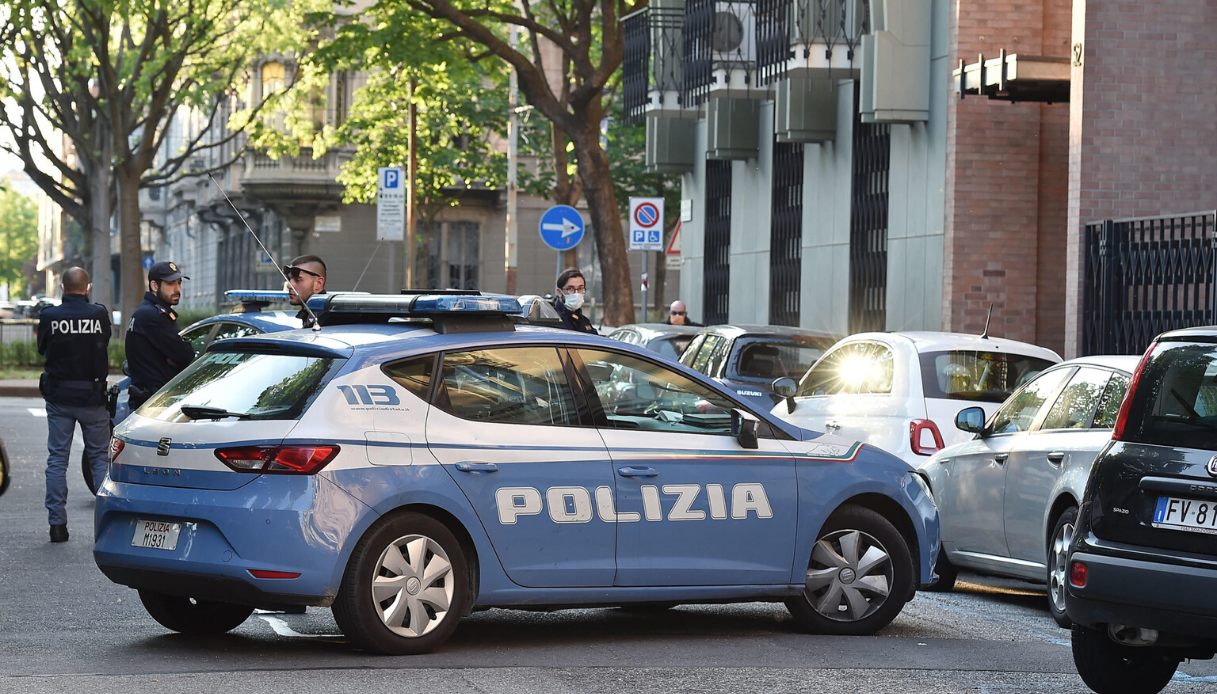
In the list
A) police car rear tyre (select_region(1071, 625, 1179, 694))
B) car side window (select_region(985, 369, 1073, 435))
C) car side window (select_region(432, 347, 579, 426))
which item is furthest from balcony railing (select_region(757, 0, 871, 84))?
police car rear tyre (select_region(1071, 625, 1179, 694))

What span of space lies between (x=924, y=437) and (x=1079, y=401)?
2.72 meters

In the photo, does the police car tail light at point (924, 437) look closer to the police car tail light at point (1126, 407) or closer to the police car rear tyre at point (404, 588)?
the police car rear tyre at point (404, 588)

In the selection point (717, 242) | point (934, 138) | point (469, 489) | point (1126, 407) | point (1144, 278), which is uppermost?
point (934, 138)

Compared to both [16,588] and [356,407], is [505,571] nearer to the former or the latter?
[356,407]

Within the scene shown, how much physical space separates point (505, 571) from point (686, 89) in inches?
838

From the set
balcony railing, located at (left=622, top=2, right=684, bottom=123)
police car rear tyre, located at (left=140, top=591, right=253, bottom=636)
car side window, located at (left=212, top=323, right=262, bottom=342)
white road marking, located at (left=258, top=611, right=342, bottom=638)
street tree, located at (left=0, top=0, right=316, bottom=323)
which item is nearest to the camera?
police car rear tyre, located at (left=140, top=591, right=253, bottom=636)

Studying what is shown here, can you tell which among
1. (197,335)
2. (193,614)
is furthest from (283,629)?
(197,335)

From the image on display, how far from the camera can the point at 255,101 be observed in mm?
60312

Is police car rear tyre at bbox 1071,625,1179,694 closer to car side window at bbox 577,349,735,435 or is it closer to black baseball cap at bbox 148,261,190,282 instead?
car side window at bbox 577,349,735,435

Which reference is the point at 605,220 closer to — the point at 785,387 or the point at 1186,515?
the point at 785,387

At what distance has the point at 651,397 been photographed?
30.9 ft

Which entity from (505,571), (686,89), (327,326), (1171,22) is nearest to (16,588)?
(327,326)

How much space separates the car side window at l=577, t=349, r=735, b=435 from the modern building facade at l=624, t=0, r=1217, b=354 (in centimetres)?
906

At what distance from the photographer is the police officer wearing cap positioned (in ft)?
44.3
